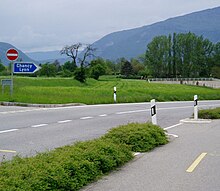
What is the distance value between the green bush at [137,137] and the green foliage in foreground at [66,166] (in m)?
0.16

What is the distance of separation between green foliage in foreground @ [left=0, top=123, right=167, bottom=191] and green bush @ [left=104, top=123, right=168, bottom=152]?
16cm

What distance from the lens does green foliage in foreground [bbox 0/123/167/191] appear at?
572cm

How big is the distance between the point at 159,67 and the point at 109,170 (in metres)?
129

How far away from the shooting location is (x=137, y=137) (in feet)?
33.0

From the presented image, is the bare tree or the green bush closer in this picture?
the green bush

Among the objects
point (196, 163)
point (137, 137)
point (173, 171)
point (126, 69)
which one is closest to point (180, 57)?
point (126, 69)

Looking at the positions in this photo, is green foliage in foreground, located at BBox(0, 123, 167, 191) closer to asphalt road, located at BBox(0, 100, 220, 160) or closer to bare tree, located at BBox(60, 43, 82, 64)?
asphalt road, located at BBox(0, 100, 220, 160)

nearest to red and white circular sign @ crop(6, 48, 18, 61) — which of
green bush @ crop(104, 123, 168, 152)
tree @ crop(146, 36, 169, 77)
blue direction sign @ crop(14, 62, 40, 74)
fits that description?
blue direction sign @ crop(14, 62, 40, 74)

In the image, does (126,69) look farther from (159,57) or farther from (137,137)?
(137,137)

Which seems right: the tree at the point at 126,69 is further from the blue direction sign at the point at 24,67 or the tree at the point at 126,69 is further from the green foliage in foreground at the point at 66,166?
the green foliage in foreground at the point at 66,166

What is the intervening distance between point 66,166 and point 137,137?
3.77m

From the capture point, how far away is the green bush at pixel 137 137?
32.3 feet

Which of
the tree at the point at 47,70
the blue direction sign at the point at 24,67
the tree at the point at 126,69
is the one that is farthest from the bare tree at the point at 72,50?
the blue direction sign at the point at 24,67

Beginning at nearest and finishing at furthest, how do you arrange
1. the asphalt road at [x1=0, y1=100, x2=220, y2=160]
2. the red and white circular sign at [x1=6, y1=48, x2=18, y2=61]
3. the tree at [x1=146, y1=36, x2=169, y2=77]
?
the asphalt road at [x1=0, y1=100, x2=220, y2=160] < the red and white circular sign at [x1=6, y1=48, x2=18, y2=61] < the tree at [x1=146, y1=36, x2=169, y2=77]
